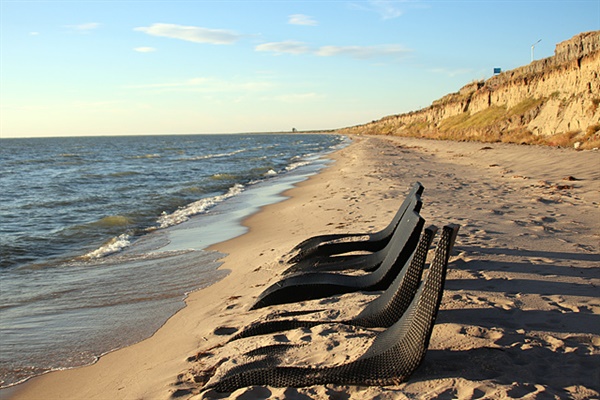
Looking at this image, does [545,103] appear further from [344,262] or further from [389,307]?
[389,307]

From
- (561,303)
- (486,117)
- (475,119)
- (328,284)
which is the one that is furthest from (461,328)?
(475,119)

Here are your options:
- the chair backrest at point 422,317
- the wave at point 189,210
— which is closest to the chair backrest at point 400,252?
the chair backrest at point 422,317

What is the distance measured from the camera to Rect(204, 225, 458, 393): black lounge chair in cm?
270

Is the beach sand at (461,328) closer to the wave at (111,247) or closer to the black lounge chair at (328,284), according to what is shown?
the black lounge chair at (328,284)

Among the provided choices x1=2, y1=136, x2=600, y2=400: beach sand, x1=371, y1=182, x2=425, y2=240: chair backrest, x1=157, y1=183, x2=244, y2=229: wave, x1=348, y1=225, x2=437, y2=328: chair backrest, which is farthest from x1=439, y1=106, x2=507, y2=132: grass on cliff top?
x1=348, y1=225, x2=437, y2=328: chair backrest

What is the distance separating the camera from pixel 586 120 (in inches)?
896

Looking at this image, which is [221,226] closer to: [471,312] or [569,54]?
[471,312]

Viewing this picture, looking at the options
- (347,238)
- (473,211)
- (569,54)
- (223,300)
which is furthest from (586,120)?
(223,300)

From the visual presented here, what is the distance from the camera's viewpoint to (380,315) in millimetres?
3666

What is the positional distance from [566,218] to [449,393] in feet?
20.1

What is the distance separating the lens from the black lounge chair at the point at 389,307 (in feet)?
10.4

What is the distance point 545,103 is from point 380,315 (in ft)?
98.6

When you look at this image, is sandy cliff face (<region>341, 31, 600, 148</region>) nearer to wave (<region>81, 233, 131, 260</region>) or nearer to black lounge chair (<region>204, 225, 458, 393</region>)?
wave (<region>81, 233, 131, 260</region>)

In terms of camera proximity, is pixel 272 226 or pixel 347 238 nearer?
→ pixel 347 238
